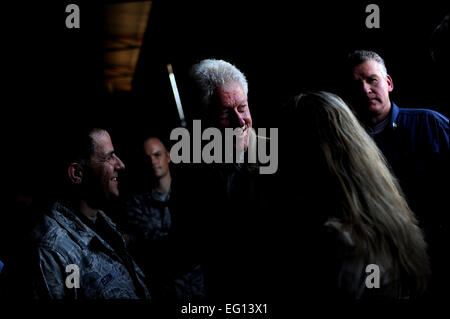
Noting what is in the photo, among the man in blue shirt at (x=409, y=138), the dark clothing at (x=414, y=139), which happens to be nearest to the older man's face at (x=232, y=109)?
the man in blue shirt at (x=409, y=138)

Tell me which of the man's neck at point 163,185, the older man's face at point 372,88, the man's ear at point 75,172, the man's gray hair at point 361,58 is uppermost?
the man's gray hair at point 361,58

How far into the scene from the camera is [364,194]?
1152 millimetres

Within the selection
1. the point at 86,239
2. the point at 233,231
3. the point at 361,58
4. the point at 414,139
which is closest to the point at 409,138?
the point at 414,139

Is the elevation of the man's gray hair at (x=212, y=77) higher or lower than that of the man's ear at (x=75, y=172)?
higher

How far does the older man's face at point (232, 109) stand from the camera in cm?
210

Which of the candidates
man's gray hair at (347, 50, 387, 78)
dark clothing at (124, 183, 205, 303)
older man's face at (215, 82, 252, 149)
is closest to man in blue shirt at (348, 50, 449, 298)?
man's gray hair at (347, 50, 387, 78)

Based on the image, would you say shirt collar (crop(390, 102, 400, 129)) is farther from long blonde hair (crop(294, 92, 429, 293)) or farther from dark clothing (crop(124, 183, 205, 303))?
dark clothing (crop(124, 183, 205, 303))

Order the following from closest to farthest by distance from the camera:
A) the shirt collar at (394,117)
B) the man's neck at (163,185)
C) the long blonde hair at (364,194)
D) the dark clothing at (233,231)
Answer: the long blonde hair at (364,194) → the dark clothing at (233,231) → the shirt collar at (394,117) → the man's neck at (163,185)

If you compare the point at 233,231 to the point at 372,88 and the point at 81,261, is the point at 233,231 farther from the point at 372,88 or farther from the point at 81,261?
the point at 372,88

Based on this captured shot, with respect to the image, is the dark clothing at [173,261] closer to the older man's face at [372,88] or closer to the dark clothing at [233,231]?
the dark clothing at [233,231]

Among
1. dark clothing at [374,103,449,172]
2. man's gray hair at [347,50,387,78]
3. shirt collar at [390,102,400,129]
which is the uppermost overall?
man's gray hair at [347,50,387,78]

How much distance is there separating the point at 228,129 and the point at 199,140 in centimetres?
22

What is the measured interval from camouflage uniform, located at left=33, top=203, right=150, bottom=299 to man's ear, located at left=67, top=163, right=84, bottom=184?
168 millimetres

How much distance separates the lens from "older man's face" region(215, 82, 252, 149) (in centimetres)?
210
